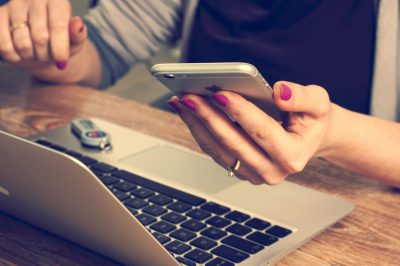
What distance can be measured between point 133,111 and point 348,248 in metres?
0.44

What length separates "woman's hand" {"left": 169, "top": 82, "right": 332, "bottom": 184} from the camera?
2.11 feet

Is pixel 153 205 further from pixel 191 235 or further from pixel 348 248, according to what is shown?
pixel 348 248

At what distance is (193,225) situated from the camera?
684 mm

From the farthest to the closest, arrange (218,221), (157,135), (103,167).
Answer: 1. (157,135)
2. (103,167)
3. (218,221)

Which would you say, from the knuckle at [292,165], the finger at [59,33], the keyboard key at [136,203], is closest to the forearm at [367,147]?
the knuckle at [292,165]

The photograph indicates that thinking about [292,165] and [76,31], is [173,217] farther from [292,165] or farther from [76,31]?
[76,31]

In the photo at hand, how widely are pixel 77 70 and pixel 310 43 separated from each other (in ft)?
1.25

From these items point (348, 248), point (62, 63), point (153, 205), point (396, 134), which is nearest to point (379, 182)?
point (396, 134)

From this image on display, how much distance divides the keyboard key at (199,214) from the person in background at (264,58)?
0.05 metres

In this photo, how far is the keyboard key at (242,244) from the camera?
0.65 metres

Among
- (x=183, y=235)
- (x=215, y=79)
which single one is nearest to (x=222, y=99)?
(x=215, y=79)

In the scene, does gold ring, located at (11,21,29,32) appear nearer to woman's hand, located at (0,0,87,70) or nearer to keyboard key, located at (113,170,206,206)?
woman's hand, located at (0,0,87,70)

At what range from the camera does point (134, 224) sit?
570 mm

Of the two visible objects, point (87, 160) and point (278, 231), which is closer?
point (278, 231)
